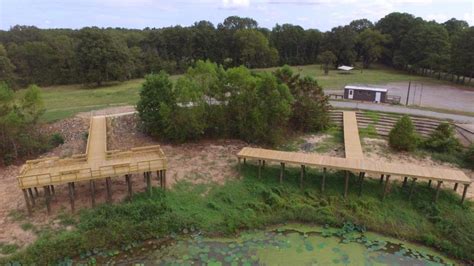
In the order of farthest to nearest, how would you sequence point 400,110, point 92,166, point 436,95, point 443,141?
point 436,95 → point 400,110 → point 443,141 → point 92,166

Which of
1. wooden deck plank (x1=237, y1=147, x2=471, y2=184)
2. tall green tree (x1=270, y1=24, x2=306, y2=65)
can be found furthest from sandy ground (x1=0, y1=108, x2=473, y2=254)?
tall green tree (x1=270, y1=24, x2=306, y2=65)

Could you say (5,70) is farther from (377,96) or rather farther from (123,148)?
(377,96)

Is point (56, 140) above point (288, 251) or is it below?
above

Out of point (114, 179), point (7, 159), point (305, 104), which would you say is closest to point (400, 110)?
point (305, 104)

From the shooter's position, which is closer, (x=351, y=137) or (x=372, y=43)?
(x=351, y=137)

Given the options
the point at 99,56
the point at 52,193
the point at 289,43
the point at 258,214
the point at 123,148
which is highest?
the point at 289,43

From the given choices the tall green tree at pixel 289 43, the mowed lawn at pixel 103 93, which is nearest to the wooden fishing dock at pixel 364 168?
the mowed lawn at pixel 103 93

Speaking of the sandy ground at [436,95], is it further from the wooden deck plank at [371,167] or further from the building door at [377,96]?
the wooden deck plank at [371,167]

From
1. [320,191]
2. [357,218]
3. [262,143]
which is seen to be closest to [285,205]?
[320,191]
